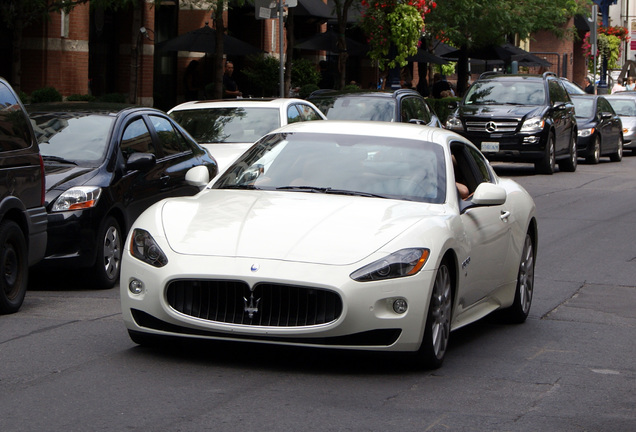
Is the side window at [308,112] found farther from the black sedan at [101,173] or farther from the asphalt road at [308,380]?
the asphalt road at [308,380]

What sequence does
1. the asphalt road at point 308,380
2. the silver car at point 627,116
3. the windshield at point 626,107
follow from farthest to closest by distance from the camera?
the windshield at point 626,107
the silver car at point 627,116
the asphalt road at point 308,380

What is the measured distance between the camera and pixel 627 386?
6.71m

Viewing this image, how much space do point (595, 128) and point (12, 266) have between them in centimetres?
2171

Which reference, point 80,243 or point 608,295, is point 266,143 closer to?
point 80,243

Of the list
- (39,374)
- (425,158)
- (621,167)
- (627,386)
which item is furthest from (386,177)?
(621,167)

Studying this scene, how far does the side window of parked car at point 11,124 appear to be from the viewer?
873 cm

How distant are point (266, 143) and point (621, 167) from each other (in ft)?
70.6

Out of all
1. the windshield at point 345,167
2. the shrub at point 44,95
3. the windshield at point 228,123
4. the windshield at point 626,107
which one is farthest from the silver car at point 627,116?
the windshield at point 345,167

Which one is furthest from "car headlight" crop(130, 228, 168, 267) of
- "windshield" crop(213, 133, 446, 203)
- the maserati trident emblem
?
"windshield" crop(213, 133, 446, 203)

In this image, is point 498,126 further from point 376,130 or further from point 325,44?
point 376,130

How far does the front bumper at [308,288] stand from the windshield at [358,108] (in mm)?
12164

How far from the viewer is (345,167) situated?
302 inches

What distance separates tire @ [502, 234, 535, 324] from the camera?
8695 millimetres

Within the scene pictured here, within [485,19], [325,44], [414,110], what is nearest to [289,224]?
[414,110]
